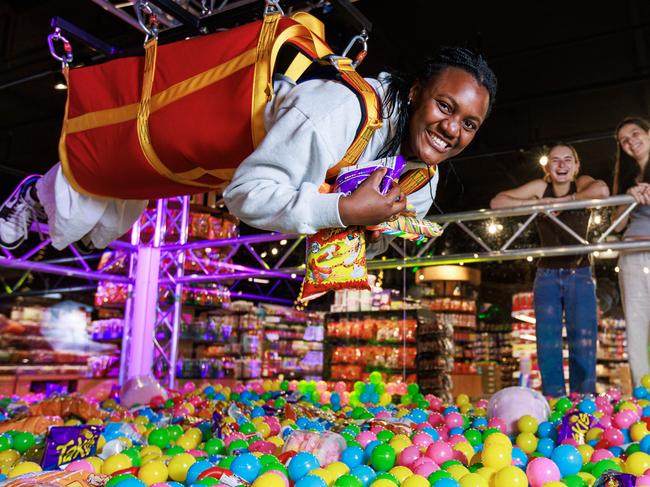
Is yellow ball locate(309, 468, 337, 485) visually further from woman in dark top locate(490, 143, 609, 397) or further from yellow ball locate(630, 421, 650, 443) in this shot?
woman in dark top locate(490, 143, 609, 397)

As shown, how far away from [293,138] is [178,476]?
855 mm

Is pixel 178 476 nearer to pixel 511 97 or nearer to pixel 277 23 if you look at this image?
pixel 277 23

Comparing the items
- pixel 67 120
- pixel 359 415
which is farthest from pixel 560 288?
pixel 67 120

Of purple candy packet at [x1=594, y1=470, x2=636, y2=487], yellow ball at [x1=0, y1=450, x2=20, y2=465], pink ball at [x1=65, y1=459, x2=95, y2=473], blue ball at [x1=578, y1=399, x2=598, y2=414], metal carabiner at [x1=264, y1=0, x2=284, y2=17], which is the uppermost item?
metal carabiner at [x1=264, y1=0, x2=284, y2=17]

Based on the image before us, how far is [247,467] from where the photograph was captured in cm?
126

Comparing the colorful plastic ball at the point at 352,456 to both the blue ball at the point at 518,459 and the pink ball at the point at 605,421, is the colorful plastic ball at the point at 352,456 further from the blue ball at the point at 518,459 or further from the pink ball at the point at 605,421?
the pink ball at the point at 605,421

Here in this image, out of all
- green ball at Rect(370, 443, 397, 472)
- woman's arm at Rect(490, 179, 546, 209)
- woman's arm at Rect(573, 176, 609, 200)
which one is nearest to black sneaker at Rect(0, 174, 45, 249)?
green ball at Rect(370, 443, 397, 472)

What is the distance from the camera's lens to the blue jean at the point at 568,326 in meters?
3.03

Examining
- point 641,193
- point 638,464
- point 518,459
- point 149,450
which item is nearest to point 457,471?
point 518,459

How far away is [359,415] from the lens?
2.38 metres

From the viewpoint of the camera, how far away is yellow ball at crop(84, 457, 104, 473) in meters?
1.43

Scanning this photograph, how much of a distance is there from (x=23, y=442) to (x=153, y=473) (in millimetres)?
664

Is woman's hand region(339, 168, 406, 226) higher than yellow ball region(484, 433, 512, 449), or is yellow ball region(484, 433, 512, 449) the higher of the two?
woman's hand region(339, 168, 406, 226)

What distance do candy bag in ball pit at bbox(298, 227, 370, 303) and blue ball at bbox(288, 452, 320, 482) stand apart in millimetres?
381
